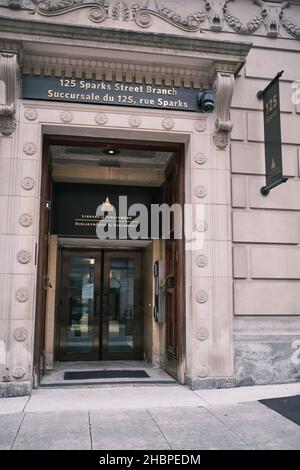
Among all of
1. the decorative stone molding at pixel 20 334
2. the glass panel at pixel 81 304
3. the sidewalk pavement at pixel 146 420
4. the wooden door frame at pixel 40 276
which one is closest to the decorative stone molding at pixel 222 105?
the wooden door frame at pixel 40 276

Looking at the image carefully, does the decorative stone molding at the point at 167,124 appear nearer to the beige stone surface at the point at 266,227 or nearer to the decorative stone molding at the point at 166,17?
the decorative stone molding at the point at 166,17

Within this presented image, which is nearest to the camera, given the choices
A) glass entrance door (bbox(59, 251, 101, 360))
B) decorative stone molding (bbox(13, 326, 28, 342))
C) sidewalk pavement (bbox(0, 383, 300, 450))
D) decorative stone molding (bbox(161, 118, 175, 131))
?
sidewalk pavement (bbox(0, 383, 300, 450))

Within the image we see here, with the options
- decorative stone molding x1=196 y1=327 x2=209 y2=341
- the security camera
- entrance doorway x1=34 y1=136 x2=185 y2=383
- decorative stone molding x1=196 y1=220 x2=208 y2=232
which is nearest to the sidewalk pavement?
decorative stone molding x1=196 y1=327 x2=209 y2=341

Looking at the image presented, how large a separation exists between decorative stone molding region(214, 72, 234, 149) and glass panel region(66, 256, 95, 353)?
500 centimetres

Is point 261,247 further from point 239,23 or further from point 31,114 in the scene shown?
point 31,114

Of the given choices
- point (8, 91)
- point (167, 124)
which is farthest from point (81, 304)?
point (8, 91)

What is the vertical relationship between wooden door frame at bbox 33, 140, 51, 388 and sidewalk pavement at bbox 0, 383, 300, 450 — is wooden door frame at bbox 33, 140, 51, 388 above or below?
above

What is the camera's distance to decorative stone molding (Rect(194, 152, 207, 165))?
8.02 m

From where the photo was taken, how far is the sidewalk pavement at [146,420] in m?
4.83

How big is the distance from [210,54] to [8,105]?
3572 mm

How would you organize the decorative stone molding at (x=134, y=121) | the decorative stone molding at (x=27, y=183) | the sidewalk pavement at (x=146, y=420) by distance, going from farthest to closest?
the decorative stone molding at (x=134, y=121) → the decorative stone molding at (x=27, y=183) → the sidewalk pavement at (x=146, y=420)

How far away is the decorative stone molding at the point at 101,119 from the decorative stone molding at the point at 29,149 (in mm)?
1174

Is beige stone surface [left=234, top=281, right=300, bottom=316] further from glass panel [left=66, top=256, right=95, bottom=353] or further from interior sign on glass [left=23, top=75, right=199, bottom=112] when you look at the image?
glass panel [left=66, top=256, right=95, bottom=353]

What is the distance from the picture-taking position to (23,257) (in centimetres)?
730
